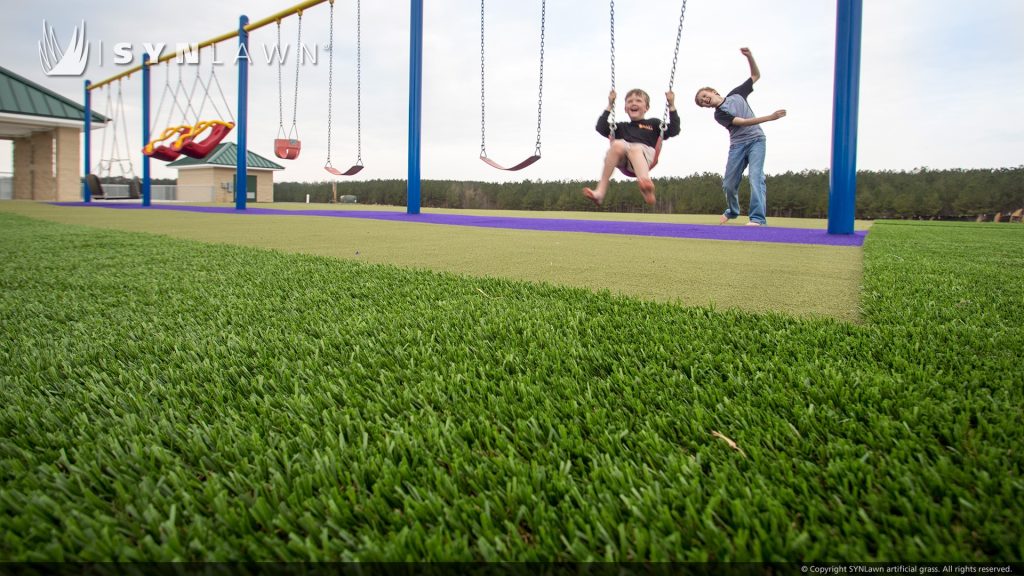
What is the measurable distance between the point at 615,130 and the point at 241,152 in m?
12.1

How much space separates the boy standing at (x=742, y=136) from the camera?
270 inches

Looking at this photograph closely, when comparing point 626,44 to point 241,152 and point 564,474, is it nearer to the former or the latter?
point 564,474

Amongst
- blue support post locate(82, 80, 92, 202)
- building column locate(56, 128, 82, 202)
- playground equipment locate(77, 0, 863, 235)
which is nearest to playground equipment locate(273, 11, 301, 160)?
playground equipment locate(77, 0, 863, 235)

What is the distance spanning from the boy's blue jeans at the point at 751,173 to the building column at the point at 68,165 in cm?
2602

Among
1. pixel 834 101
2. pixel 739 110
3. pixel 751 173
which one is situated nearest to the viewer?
pixel 834 101

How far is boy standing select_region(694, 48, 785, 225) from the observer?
686 centimetres

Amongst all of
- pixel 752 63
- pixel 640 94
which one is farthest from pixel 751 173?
pixel 640 94

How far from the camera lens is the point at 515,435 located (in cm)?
117

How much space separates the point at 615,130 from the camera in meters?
5.51

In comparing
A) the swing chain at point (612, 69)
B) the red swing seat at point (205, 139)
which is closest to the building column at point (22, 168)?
the red swing seat at point (205, 139)

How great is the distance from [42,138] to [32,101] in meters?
3.10

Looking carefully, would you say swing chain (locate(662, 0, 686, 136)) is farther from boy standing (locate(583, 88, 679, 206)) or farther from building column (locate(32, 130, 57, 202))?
building column (locate(32, 130, 57, 202))

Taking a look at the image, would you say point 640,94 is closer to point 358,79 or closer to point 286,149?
point 358,79

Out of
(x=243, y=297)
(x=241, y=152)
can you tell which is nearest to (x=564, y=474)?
(x=243, y=297)
